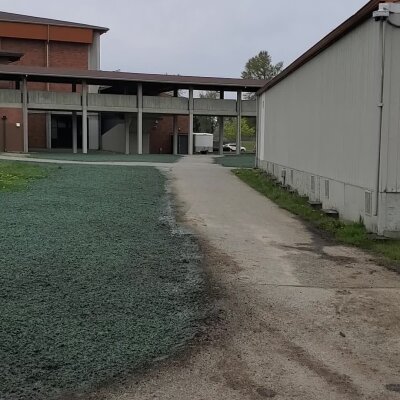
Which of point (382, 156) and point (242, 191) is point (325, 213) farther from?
point (242, 191)

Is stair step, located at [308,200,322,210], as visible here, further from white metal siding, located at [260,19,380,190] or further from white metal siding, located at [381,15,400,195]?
white metal siding, located at [381,15,400,195]

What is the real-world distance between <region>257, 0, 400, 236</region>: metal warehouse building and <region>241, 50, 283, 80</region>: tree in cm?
8051

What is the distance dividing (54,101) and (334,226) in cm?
3626

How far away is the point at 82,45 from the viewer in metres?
56.6

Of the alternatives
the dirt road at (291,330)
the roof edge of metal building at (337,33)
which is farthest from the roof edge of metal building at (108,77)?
the dirt road at (291,330)

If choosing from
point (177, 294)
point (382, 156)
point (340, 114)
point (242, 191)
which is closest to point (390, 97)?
point (382, 156)

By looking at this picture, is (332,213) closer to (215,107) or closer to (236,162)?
(236,162)

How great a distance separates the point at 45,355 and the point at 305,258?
15.5ft

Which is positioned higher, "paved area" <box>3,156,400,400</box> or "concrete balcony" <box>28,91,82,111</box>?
"concrete balcony" <box>28,91,82,111</box>

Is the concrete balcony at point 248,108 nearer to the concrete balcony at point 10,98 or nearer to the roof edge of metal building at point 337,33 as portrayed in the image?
the concrete balcony at point 10,98

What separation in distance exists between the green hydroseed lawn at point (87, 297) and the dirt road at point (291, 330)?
1.00 ft

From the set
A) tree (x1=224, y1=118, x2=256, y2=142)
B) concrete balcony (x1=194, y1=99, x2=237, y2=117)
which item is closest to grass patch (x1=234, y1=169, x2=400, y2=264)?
concrete balcony (x1=194, y1=99, x2=237, y2=117)

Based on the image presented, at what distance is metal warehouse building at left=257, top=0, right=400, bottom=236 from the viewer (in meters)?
8.99

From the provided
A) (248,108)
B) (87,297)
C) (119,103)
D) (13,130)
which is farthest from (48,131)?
(87,297)
